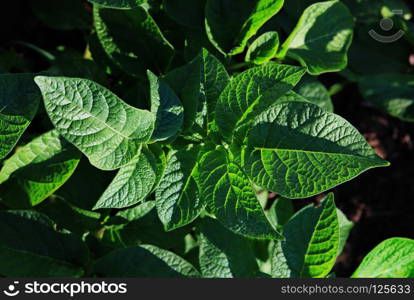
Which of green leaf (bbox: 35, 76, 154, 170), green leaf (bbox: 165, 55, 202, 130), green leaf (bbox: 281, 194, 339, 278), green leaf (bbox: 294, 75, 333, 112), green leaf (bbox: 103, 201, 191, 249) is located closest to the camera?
green leaf (bbox: 35, 76, 154, 170)

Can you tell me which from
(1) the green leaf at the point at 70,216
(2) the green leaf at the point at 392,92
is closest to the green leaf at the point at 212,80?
(1) the green leaf at the point at 70,216

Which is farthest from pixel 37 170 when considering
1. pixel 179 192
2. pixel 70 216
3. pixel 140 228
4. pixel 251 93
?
pixel 251 93

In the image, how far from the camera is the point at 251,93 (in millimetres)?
858

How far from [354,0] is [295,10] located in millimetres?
206

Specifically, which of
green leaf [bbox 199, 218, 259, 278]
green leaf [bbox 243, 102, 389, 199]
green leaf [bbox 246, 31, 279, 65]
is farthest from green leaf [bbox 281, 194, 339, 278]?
green leaf [bbox 246, 31, 279, 65]

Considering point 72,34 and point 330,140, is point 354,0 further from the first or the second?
point 72,34

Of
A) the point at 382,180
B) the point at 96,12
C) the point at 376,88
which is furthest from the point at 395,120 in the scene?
the point at 96,12

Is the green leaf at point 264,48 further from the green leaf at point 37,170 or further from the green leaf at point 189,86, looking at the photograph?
the green leaf at point 37,170

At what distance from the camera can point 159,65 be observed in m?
1.11

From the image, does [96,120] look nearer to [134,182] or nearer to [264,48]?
[134,182]

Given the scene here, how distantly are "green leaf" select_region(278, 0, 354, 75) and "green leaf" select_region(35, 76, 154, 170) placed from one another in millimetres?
429

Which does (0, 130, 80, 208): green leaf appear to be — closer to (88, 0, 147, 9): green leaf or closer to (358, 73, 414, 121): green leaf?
(88, 0, 147, 9): green leaf

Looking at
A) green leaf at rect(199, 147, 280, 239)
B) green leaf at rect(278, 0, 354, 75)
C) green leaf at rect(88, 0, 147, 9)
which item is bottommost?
green leaf at rect(199, 147, 280, 239)

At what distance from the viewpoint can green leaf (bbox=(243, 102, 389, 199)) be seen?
0.80 meters
